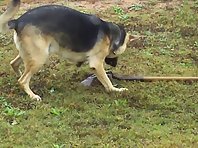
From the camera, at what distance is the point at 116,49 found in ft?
24.9

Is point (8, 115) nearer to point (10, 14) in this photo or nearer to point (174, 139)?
point (10, 14)

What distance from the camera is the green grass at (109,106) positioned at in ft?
19.1

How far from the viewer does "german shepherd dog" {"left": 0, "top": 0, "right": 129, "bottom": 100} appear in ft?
22.7

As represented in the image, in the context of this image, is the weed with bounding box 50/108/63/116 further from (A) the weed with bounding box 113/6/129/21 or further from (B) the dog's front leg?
(A) the weed with bounding box 113/6/129/21

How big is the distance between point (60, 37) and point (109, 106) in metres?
1.14

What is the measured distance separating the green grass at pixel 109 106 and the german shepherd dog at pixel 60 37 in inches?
12.9

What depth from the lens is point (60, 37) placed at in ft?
23.4

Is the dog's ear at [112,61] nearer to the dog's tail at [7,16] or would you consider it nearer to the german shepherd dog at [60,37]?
the german shepherd dog at [60,37]

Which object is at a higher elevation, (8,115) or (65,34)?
(65,34)

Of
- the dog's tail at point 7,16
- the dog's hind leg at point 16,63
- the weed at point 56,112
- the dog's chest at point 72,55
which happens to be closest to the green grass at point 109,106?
the weed at point 56,112

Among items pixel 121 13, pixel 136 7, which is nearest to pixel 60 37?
pixel 121 13

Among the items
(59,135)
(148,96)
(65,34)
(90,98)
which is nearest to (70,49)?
(65,34)

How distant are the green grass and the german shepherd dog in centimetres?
33

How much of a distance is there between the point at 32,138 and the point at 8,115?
0.73m
